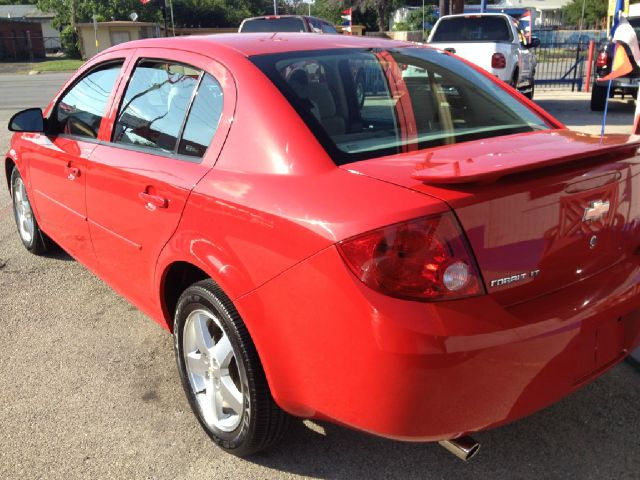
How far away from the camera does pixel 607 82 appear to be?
40.4ft

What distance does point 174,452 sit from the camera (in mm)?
2771

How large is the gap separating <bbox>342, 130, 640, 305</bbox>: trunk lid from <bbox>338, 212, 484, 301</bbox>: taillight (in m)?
0.07

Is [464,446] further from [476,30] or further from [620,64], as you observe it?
[476,30]

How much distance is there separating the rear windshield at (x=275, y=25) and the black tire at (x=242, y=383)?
10.7 meters

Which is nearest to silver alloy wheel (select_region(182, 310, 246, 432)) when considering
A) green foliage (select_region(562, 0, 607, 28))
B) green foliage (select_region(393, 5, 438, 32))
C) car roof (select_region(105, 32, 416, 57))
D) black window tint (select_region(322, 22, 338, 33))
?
car roof (select_region(105, 32, 416, 57))

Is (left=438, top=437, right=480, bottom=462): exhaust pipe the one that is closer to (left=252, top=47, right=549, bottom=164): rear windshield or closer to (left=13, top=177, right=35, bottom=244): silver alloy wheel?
(left=252, top=47, right=549, bottom=164): rear windshield

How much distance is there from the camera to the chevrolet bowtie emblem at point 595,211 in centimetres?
226

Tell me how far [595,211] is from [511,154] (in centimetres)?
38

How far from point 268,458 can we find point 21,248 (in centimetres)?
377

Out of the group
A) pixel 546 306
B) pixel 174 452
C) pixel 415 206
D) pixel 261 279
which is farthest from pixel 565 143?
pixel 174 452

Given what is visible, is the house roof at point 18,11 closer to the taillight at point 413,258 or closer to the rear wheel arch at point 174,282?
the rear wheel arch at point 174,282

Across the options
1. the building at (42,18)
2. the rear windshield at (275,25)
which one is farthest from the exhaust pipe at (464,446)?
the building at (42,18)

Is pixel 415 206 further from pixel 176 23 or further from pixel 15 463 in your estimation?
pixel 176 23

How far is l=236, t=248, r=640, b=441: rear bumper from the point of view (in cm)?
192
